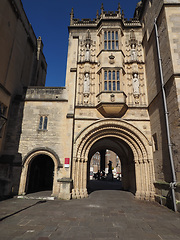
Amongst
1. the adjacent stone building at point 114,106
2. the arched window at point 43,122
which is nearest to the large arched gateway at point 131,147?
the adjacent stone building at point 114,106

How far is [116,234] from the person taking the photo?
187 inches

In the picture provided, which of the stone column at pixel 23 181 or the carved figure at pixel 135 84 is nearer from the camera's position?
the stone column at pixel 23 181

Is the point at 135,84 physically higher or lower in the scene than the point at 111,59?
lower

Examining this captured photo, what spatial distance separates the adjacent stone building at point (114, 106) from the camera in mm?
9555

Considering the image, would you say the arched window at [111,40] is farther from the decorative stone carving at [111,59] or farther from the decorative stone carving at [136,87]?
the decorative stone carving at [136,87]

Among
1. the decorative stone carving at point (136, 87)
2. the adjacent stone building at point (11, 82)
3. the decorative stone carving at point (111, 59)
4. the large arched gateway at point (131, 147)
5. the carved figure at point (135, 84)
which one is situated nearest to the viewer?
the large arched gateway at point (131, 147)

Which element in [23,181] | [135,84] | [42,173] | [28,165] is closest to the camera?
[23,181]

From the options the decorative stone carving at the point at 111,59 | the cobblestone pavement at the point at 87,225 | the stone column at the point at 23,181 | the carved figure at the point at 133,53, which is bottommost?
the cobblestone pavement at the point at 87,225

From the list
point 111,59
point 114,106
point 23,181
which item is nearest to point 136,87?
point 114,106

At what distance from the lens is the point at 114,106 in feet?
39.1

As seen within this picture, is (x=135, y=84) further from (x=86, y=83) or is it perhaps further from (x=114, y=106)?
(x=86, y=83)

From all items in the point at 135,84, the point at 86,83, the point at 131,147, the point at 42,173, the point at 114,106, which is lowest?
the point at 42,173

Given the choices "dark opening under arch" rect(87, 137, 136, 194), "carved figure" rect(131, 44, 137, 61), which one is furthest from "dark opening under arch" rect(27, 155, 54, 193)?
"carved figure" rect(131, 44, 137, 61)

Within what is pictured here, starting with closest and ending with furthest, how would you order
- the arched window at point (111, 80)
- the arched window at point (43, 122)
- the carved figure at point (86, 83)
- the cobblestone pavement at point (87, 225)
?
the cobblestone pavement at point (87, 225)
the arched window at point (43, 122)
the arched window at point (111, 80)
the carved figure at point (86, 83)
